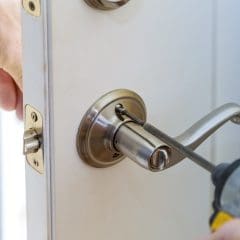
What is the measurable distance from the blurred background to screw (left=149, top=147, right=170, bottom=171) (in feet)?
0.85

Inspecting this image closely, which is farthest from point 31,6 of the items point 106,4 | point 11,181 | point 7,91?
point 11,181

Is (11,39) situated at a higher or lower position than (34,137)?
higher

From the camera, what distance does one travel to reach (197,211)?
609mm

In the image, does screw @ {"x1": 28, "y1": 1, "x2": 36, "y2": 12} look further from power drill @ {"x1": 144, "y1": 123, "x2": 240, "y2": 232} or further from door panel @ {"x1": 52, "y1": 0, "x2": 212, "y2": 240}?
power drill @ {"x1": 144, "y1": 123, "x2": 240, "y2": 232}

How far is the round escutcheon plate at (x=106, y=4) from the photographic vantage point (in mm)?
454

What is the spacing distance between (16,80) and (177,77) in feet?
0.54

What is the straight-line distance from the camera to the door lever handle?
0.48 metres

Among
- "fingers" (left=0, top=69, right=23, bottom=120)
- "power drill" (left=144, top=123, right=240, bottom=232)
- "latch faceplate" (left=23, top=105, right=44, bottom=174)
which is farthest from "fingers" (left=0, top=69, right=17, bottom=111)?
"power drill" (left=144, top=123, right=240, bottom=232)

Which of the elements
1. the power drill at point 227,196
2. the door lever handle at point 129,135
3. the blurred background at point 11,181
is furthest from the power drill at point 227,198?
the blurred background at point 11,181

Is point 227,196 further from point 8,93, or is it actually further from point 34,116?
point 8,93

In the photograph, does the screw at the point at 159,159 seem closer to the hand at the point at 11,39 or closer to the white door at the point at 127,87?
the white door at the point at 127,87

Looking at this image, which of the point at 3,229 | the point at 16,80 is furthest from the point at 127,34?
the point at 3,229

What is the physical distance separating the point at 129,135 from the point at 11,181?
0.34 metres

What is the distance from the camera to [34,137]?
48 centimetres
